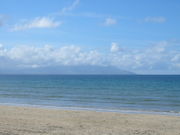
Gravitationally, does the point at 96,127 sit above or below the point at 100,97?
below

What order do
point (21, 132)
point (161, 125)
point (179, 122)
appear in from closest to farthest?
1. point (21, 132)
2. point (161, 125)
3. point (179, 122)

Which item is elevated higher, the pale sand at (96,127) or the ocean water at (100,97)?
the ocean water at (100,97)

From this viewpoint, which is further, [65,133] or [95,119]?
[95,119]

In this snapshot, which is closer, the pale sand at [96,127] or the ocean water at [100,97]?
the pale sand at [96,127]

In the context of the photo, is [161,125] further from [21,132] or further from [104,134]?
[21,132]

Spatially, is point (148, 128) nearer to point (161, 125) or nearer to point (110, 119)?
point (161, 125)

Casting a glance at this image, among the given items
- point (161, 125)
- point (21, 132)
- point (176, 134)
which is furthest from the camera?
point (161, 125)

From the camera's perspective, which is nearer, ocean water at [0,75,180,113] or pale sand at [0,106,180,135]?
pale sand at [0,106,180,135]

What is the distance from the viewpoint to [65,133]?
14.5m

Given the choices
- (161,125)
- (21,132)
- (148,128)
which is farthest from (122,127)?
(21,132)

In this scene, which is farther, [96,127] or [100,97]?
[100,97]

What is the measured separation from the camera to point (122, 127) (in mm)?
16875

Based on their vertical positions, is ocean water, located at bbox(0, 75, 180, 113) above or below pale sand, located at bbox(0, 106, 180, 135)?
above

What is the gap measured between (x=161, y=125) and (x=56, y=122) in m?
5.80
